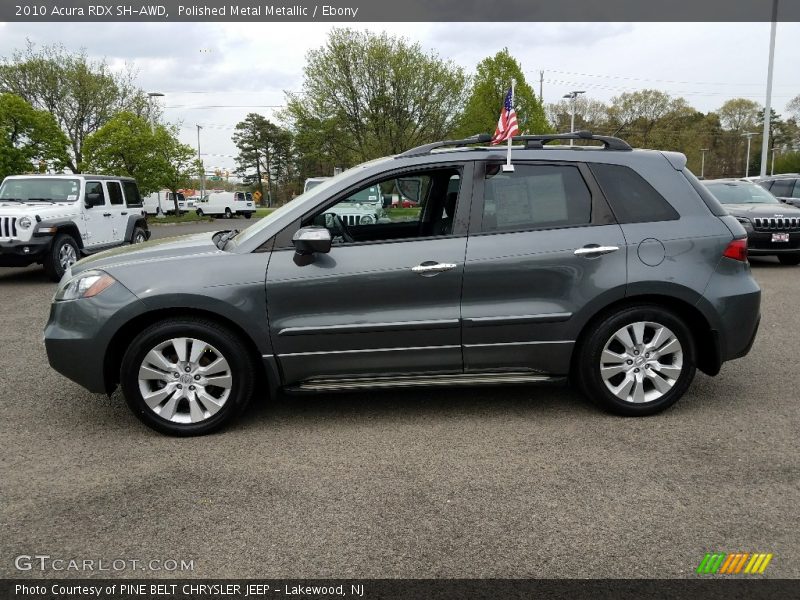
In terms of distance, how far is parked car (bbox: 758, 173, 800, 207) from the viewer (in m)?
13.9

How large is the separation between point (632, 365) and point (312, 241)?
7.21 feet

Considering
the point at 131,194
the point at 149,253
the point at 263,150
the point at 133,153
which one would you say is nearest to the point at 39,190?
the point at 131,194

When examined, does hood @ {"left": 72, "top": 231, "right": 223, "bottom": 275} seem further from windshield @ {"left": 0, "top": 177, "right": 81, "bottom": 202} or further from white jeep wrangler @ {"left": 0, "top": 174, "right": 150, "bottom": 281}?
windshield @ {"left": 0, "top": 177, "right": 81, "bottom": 202}

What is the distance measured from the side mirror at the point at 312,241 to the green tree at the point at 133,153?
26.9 meters

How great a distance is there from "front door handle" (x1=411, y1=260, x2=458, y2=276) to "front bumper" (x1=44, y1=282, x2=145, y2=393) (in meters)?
1.69

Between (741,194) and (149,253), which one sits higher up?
(741,194)

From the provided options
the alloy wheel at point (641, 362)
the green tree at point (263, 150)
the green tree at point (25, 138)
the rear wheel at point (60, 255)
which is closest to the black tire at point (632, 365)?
the alloy wheel at point (641, 362)

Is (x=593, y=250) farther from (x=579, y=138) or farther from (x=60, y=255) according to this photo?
(x=60, y=255)

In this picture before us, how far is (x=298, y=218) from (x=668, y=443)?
264 cm

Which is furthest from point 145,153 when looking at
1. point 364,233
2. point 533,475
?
point 533,475

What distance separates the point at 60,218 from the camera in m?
11.1

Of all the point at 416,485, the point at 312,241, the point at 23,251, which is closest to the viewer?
the point at 416,485

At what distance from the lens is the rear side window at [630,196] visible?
4.20 meters

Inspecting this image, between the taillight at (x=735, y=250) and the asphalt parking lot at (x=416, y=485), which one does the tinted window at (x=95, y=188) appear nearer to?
the asphalt parking lot at (x=416, y=485)
